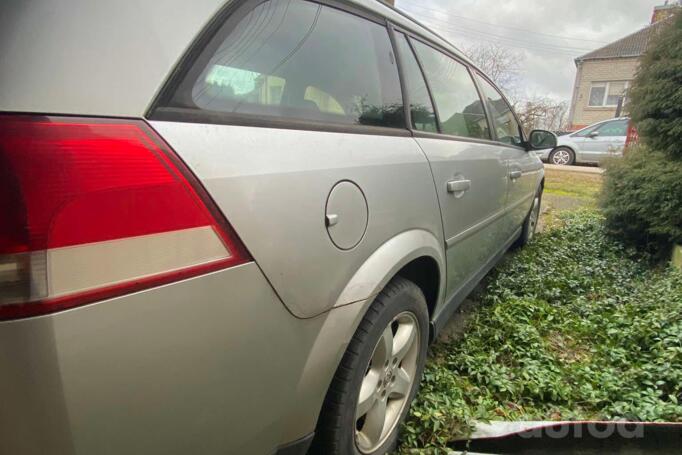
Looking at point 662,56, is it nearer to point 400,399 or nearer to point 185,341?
point 400,399

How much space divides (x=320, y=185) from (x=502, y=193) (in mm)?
2131

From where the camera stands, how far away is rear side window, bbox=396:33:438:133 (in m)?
1.84

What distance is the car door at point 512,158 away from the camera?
3.16 meters

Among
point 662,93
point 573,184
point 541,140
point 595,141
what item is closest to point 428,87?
point 541,140

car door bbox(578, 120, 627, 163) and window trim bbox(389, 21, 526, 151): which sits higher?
window trim bbox(389, 21, 526, 151)

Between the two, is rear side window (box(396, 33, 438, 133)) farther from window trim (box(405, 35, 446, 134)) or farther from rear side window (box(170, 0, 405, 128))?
rear side window (box(170, 0, 405, 128))

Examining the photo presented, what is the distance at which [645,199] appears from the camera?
3.95 m

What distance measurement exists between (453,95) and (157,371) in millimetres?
2255

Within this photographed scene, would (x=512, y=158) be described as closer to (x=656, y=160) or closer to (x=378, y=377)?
(x=656, y=160)

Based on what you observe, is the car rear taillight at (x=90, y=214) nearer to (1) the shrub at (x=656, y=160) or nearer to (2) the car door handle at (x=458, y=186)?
(2) the car door handle at (x=458, y=186)

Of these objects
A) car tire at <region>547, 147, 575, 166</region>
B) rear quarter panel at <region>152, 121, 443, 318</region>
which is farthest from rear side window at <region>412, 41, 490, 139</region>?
car tire at <region>547, 147, 575, 166</region>

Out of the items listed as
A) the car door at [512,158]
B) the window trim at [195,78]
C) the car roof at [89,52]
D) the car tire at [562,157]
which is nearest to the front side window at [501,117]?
the car door at [512,158]

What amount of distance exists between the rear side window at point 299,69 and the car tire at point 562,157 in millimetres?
12927

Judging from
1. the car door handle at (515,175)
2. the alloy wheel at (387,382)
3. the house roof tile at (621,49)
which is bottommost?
the alloy wheel at (387,382)
